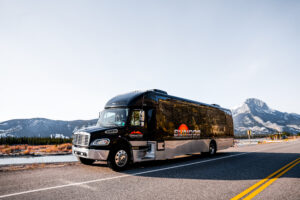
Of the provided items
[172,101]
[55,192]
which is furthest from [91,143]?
[172,101]

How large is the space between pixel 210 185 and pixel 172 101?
19.3 ft

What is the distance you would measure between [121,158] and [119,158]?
0.30 feet

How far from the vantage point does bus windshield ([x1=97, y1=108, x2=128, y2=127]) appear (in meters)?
8.35

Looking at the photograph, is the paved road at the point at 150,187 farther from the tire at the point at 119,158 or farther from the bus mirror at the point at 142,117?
the bus mirror at the point at 142,117

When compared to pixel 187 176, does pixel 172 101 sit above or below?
above

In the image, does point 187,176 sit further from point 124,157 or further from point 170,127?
point 170,127

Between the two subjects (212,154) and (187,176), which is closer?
(187,176)

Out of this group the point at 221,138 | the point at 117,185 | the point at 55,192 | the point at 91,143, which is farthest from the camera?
the point at 221,138

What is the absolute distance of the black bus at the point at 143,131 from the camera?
7.50m

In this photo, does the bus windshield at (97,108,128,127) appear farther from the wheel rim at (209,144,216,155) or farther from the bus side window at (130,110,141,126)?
the wheel rim at (209,144,216,155)

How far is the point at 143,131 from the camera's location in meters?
8.83

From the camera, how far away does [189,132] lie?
1157 centimetres

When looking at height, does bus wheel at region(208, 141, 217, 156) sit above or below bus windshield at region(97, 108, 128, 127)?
below

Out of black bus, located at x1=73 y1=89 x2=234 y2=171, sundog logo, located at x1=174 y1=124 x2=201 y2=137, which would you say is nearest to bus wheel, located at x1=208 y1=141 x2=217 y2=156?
black bus, located at x1=73 y1=89 x2=234 y2=171
